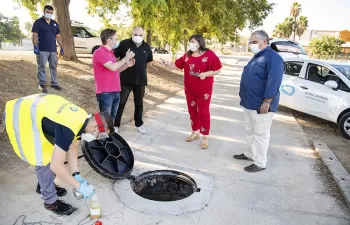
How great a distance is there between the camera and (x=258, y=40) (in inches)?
150

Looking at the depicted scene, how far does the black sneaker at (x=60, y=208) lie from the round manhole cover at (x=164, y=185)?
84 cm

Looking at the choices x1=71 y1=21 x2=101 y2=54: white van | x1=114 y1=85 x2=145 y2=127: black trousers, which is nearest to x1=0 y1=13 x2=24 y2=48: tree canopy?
x1=71 y1=21 x2=101 y2=54: white van

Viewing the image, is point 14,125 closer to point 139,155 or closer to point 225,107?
point 139,155

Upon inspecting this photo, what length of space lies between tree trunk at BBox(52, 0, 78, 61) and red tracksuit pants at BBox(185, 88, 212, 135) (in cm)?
711

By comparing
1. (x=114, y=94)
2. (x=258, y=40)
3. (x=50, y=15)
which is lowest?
(x=114, y=94)

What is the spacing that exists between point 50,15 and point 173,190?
4.81m

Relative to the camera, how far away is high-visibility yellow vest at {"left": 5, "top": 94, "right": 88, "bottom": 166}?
2334 mm

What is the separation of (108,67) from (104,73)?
0.81 ft

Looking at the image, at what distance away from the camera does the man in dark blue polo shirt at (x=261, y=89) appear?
12.1 ft

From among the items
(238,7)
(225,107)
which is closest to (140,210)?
(225,107)

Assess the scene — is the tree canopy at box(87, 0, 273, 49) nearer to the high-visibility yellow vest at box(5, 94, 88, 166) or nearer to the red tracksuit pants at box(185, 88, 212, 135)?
the red tracksuit pants at box(185, 88, 212, 135)

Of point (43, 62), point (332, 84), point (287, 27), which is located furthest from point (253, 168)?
point (287, 27)

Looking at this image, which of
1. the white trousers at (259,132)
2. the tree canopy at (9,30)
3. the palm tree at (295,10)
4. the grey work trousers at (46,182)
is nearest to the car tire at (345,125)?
the white trousers at (259,132)

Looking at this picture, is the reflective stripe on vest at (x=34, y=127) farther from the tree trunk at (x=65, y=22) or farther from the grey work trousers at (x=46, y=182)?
the tree trunk at (x=65, y=22)
